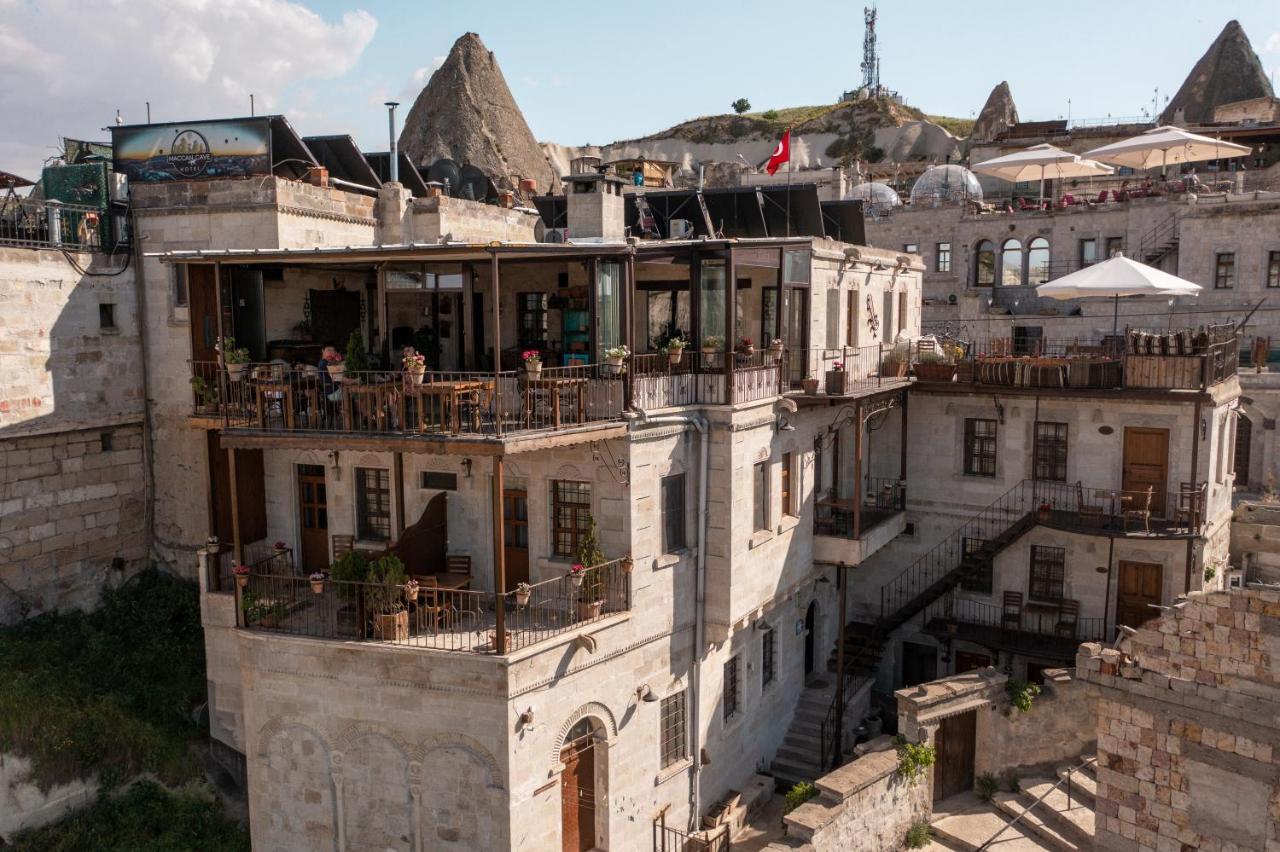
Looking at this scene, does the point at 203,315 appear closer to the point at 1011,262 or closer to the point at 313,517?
the point at 313,517

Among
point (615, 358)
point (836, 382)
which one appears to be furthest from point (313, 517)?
point (836, 382)

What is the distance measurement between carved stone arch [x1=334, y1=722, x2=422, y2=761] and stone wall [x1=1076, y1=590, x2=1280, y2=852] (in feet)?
40.4

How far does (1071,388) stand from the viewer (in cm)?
2325

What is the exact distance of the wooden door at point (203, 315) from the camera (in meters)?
20.8

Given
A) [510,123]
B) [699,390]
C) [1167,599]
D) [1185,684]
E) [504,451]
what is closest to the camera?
[504,451]

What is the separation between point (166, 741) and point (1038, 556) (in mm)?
20587

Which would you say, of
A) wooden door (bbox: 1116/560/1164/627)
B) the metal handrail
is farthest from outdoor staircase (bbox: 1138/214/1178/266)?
the metal handrail

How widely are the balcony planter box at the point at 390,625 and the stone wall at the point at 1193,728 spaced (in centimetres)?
1252

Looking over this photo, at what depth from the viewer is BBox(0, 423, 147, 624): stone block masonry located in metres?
20.6

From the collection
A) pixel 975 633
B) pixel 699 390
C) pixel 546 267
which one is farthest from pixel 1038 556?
pixel 546 267

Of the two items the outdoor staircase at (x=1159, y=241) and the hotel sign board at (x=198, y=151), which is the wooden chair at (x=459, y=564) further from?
the outdoor staircase at (x=1159, y=241)

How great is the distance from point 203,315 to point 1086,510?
20.9 metres

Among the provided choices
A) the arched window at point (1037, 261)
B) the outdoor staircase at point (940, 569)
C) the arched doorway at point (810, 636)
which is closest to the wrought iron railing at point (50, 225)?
the arched doorway at point (810, 636)

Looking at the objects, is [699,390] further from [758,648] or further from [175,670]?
[175,670]
